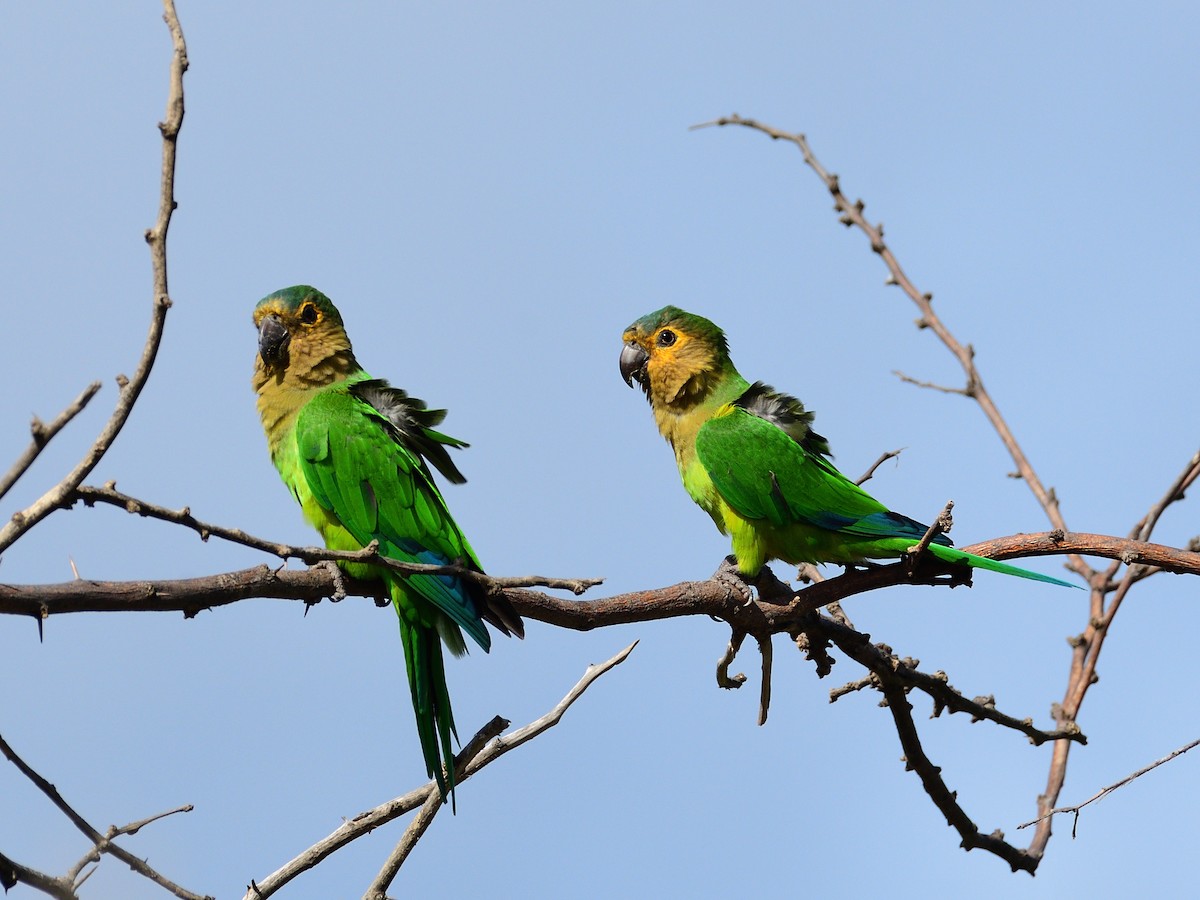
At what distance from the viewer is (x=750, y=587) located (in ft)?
16.4

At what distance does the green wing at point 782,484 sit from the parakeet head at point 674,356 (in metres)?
0.44

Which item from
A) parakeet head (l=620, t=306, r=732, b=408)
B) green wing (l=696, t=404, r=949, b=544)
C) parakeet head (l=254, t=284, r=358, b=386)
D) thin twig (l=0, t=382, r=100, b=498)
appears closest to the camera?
thin twig (l=0, t=382, r=100, b=498)

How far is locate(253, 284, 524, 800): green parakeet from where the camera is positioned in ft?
14.0

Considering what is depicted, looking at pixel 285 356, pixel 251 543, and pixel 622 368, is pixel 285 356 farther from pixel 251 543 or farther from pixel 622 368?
pixel 251 543

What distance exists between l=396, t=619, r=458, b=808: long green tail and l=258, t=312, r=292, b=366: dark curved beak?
5.43 feet

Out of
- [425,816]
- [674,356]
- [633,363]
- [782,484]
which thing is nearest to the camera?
[425,816]

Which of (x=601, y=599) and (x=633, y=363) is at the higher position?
(x=633, y=363)

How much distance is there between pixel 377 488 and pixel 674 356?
5.99ft

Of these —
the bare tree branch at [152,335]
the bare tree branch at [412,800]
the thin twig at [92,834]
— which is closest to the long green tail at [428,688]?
the bare tree branch at [412,800]

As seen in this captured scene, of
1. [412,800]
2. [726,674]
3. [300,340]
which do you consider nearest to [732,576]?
[726,674]

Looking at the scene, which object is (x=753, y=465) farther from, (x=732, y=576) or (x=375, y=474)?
(x=375, y=474)

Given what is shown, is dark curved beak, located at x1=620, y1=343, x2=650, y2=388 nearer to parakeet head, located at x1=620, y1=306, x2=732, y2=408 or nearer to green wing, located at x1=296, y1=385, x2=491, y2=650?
parakeet head, located at x1=620, y1=306, x2=732, y2=408

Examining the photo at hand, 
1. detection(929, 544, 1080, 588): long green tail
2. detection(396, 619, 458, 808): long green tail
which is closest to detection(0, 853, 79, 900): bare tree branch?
detection(396, 619, 458, 808): long green tail

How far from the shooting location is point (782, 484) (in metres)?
5.01
